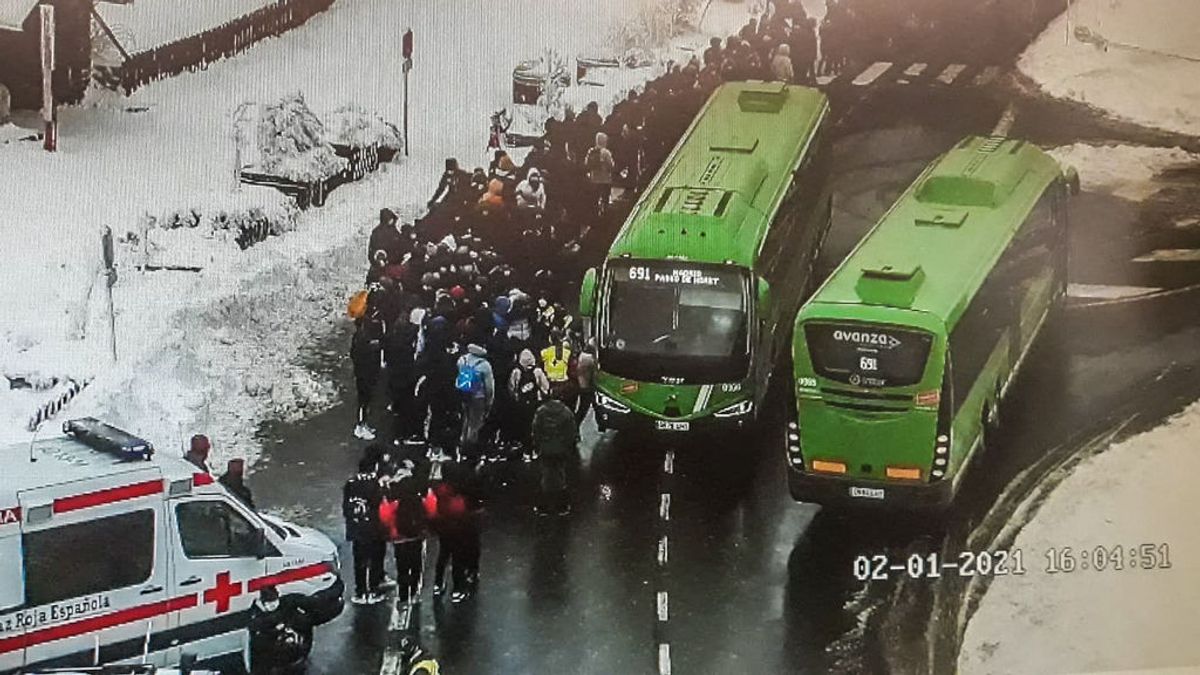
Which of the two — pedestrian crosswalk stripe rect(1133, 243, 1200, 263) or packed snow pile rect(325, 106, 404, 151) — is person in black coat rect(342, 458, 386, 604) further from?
pedestrian crosswalk stripe rect(1133, 243, 1200, 263)

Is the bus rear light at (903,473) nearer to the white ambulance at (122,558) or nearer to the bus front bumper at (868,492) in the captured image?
the bus front bumper at (868,492)

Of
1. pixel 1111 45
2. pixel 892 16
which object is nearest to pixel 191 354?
pixel 892 16

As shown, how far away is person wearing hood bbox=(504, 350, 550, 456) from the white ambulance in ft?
2.69

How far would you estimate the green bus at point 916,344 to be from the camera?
16.5 feet

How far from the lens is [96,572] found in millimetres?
4281

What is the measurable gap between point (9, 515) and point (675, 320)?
2099mm

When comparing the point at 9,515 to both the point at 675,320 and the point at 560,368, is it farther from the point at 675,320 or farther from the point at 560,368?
the point at 675,320

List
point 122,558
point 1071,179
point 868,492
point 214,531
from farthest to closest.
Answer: point 1071,179
point 868,492
point 214,531
point 122,558

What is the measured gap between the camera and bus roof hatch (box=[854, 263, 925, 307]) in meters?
5.05

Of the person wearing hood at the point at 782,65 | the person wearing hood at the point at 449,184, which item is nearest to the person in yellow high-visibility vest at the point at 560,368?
the person wearing hood at the point at 449,184

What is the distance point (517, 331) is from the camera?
5.02 m

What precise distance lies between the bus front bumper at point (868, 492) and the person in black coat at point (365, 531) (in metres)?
1.38

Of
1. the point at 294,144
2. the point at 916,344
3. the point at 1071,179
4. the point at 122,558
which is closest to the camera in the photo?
the point at 122,558

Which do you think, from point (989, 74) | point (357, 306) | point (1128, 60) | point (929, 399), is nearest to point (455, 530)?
point (357, 306)
